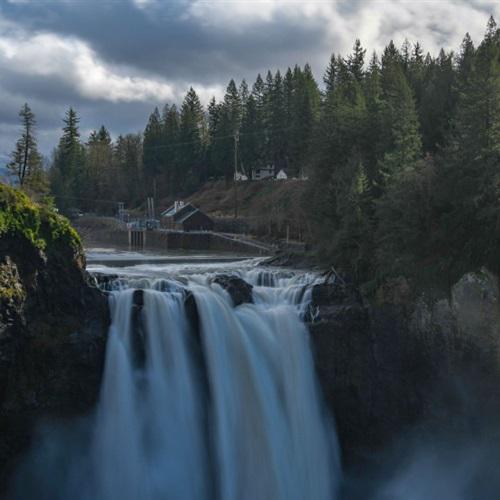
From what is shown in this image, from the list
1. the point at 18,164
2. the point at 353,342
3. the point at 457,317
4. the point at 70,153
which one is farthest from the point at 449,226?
the point at 70,153

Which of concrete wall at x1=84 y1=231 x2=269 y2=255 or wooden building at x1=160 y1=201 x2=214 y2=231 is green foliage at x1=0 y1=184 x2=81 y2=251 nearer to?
concrete wall at x1=84 y1=231 x2=269 y2=255

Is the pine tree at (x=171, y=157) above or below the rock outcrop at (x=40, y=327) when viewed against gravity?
above

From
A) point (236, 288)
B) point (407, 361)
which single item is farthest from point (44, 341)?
point (407, 361)

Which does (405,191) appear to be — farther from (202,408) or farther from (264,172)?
(264,172)

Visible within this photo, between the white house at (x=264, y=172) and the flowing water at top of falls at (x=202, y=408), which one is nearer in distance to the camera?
the flowing water at top of falls at (x=202, y=408)

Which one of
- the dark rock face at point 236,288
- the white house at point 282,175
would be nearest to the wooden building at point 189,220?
the white house at point 282,175

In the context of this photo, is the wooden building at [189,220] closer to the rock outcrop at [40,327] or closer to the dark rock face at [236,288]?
the dark rock face at [236,288]
